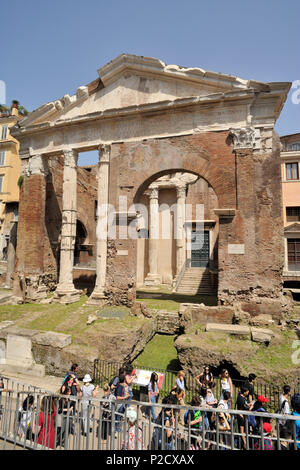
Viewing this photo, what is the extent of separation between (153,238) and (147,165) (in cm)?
801

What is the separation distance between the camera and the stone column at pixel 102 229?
36.1 feet

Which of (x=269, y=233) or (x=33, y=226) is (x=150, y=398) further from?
(x=33, y=226)

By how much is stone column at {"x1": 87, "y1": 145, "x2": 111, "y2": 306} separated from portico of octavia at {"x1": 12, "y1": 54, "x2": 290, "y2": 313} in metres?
0.04

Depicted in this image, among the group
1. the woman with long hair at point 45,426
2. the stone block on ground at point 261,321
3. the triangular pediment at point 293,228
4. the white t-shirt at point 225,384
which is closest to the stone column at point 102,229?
the stone block on ground at point 261,321

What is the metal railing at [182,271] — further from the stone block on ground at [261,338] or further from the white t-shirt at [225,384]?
the white t-shirt at [225,384]

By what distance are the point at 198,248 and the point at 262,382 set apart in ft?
49.3

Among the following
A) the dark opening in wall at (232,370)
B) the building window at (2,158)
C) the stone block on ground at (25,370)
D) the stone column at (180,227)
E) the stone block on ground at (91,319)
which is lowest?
the stone block on ground at (25,370)

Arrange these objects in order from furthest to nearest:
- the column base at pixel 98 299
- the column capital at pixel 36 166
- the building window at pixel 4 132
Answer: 1. the building window at pixel 4 132
2. the column capital at pixel 36 166
3. the column base at pixel 98 299

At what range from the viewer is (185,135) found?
422 inches

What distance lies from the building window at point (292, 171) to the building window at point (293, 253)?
5540 mm


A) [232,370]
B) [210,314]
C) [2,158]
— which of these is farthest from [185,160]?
→ [2,158]

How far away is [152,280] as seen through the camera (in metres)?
18.3

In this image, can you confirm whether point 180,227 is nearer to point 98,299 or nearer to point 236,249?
point 236,249

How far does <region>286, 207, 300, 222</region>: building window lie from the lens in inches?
904
